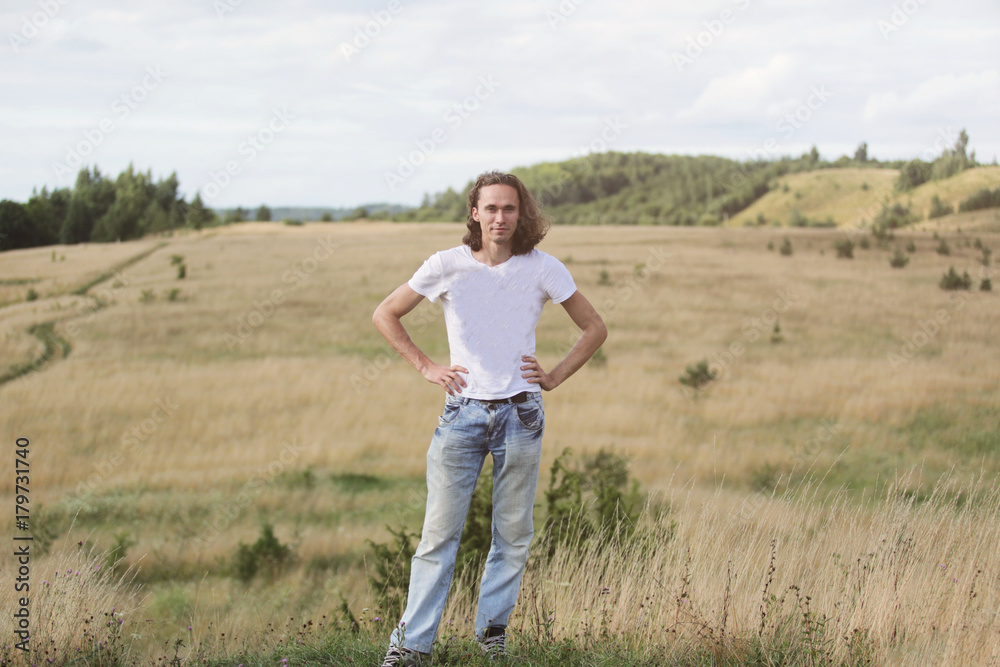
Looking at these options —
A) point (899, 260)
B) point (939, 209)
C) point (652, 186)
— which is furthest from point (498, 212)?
point (652, 186)

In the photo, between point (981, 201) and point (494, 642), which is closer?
point (494, 642)

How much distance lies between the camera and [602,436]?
20938mm

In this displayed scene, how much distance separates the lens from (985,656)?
14.4 feet

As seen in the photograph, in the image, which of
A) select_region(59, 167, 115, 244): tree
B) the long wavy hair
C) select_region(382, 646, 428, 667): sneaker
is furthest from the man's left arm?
select_region(59, 167, 115, 244): tree

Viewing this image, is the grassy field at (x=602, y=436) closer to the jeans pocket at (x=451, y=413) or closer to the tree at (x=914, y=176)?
the jeans pocket at (x=451, y=413)

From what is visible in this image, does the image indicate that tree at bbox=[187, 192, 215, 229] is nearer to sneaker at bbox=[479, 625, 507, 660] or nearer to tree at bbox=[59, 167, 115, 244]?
tree at bbox=[59, 167, 115, 244]

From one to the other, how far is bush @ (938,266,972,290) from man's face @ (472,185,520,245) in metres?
42.1

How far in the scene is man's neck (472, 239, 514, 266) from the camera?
4406 millimetres

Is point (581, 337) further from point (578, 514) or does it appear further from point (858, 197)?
point (858, 197)

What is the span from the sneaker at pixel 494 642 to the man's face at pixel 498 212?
2165 millimetres

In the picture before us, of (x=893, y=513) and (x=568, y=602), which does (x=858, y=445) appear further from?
(x=568, y=602)

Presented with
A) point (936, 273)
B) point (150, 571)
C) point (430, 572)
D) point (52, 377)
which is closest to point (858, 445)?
point (150, 571)

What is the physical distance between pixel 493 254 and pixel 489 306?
0.30 m

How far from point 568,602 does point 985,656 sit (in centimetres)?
245
